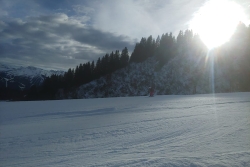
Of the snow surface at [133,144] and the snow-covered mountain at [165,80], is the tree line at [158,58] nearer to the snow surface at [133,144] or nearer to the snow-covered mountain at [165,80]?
the snow-covered mountain at [165,80]

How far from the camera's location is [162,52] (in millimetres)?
98875

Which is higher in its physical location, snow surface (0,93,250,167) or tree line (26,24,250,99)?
tree line (26,24,250,99)

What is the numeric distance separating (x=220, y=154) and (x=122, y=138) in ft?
11.0

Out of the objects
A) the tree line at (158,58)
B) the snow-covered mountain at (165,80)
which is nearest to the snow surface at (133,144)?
the snow-covered mountain at (165,80)

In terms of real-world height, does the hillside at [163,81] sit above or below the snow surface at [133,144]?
above

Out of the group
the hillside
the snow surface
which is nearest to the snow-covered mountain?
the hillside

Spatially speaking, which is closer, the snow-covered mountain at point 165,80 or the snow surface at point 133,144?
the snow surface at point 133,144

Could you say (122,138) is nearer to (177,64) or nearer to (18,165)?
(18,165)

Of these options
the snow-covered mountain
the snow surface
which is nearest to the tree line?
the snow-covered mountain

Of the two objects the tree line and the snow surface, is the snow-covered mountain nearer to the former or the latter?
the tree line

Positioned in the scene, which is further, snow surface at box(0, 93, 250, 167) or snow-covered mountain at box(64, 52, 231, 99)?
snow-covered mountain at box(64, 52, 231, 99)

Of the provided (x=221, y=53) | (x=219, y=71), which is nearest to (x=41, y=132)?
(x=219, y=71)

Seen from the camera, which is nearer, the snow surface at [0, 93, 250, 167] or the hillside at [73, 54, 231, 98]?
the snow surface at [0, 93, 250, 167]

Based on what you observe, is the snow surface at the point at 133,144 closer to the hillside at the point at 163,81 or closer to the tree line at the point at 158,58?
the hillside at the point at 163,81
